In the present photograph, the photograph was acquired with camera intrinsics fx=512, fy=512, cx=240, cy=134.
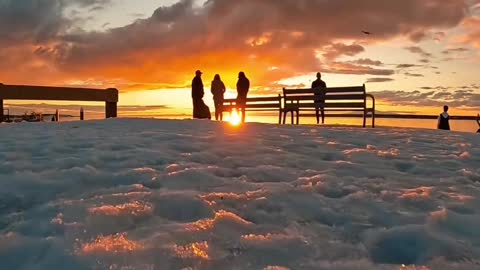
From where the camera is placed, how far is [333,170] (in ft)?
18.6

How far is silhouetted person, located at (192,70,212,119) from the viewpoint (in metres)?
19.0

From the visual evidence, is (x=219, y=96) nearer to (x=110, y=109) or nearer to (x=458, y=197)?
(x=110, y=109)

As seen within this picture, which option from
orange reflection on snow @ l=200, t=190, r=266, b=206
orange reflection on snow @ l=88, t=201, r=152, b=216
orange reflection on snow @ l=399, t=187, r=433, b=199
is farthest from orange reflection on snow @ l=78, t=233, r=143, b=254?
orange reflection on snow @ l=399, t=187, r=433, b=199

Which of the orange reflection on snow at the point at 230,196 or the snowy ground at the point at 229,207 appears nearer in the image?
the snowy ground at the point at 229,207

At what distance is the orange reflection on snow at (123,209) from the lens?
397 cm

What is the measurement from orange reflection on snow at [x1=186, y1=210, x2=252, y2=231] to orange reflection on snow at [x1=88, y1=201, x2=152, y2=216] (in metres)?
0.47

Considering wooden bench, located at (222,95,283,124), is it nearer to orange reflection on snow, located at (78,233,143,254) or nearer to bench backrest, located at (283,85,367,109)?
bench backrest, located at (283,85,367,109)

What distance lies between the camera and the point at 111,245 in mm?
3418

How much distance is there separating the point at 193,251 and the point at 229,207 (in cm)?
90

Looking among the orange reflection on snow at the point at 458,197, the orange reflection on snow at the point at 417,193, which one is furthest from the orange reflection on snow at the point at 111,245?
the orange reflection on snow at the point at 458,197

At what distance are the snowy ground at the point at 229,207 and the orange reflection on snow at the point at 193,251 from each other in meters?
0.01

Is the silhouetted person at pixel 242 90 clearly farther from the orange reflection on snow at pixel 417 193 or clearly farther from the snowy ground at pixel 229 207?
the orange reflection on snow at pixel 417 193

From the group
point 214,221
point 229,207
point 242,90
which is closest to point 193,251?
point 214,221

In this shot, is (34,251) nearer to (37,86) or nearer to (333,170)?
(333,170)
